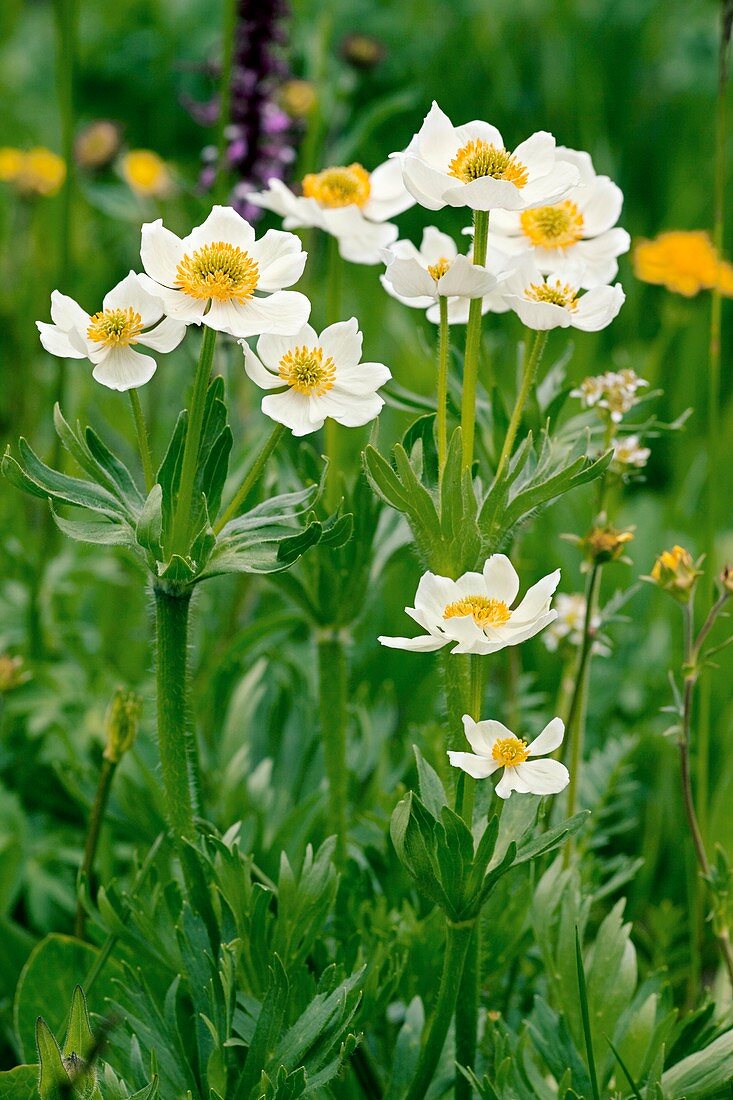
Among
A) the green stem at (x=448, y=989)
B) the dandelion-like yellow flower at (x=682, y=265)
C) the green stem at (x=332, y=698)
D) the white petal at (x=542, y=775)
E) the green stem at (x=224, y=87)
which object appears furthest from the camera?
the dandelion-like yellow flower at (x=682, y=265)

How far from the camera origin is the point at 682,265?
179 cm

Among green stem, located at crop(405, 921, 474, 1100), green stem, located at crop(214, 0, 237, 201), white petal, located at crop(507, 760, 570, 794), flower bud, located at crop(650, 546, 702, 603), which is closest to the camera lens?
white petal, located at crop(507, 760, 570, 794)

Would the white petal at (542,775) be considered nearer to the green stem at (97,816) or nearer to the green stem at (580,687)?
the green stem at (580,687)

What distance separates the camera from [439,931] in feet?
3.25

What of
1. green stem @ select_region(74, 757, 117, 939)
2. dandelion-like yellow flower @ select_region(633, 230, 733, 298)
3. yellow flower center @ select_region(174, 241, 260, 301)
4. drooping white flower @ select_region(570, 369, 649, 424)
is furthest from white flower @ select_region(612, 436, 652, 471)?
dandelion-like yellow flower @ select_region(633, 230, 733, 298)

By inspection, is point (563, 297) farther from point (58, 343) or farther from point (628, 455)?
point (58, 343)

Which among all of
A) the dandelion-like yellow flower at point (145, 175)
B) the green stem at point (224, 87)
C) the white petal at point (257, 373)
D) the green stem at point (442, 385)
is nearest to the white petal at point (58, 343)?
the white petal at point (257, 373)

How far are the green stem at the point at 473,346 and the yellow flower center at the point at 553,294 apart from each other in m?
0.06

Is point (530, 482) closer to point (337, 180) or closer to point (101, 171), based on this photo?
point (337, 180)

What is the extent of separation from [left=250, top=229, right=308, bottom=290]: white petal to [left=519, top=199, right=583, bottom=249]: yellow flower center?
204 millimetres

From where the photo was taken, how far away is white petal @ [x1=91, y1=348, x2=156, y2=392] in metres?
0.76

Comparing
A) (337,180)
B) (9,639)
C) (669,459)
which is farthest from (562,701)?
(669,459)

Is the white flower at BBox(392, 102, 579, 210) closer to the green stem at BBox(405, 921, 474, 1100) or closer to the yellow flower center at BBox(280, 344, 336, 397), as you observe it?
the yellow flower center at BBox(280, 344, 336, 397)

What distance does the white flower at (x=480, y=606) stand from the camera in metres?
0.72
